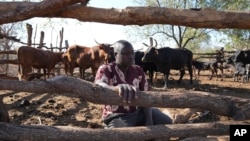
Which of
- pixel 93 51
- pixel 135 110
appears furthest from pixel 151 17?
pixel 93 51

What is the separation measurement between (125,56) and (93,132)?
1032 millimetres

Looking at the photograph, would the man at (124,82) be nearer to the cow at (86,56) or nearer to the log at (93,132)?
the log at (93,132)

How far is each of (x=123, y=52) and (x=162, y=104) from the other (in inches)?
33.6

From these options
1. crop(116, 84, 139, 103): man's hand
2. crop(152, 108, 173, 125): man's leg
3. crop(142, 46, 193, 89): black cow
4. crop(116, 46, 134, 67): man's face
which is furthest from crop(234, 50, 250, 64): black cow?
crop(116, 84, 139, 103): man's hand

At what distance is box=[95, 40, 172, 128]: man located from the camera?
3818 millimetres

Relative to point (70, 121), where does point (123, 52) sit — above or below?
above

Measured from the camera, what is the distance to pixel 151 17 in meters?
3.85

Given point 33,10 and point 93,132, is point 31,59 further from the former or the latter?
point 93,132

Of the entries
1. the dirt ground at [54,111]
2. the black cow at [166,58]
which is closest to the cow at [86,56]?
the black cow at [166,58]

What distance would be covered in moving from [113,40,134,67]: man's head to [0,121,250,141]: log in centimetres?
88

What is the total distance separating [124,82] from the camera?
3922 mm

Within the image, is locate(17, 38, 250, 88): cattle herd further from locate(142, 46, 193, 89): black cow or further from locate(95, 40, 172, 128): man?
locate(95, 40, 172, 128): man

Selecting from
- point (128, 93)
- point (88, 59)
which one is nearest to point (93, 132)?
point (128, 93)

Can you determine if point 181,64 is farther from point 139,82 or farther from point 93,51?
point 139,82
